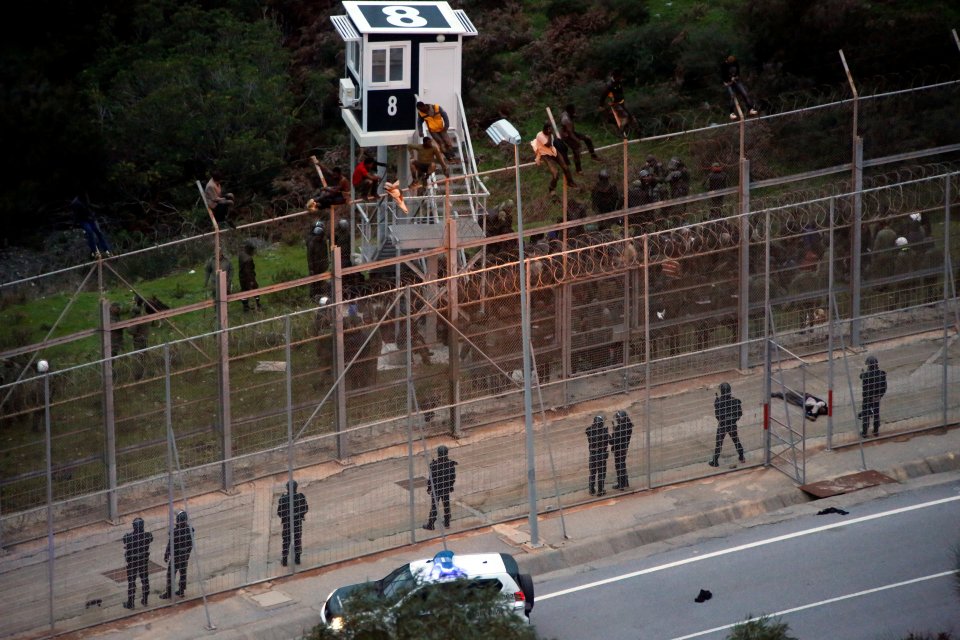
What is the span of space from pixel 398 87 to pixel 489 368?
5.22 meters

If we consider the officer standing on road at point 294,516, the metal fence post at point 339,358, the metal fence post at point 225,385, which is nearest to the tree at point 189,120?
the metal fence post at point 339,358

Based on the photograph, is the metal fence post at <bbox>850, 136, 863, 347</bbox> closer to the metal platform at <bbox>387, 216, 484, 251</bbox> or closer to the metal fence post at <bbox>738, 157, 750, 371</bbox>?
the metal fence post at <bbox>738, 157, 750, 371</bbox>

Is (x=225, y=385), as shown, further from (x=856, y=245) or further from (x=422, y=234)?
(x=856, y=245)

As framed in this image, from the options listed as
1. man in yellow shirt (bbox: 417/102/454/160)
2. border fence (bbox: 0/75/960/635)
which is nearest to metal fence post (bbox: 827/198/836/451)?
border fence (bbox: 0/75/960/635)

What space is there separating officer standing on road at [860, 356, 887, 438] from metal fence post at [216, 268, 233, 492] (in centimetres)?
947

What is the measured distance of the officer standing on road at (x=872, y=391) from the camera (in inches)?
925

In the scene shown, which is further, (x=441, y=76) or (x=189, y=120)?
(x=189, y=120)

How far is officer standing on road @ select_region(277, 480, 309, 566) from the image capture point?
67.7 ft

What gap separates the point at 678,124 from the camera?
38031 millimetres

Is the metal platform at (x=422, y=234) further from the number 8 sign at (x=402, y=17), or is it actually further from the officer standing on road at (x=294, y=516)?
the officer standing on road at (x=294, y=516)

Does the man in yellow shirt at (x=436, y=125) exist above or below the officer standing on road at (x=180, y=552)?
above

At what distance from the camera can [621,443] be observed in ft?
73.6

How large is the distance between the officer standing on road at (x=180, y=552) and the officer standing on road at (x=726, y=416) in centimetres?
779

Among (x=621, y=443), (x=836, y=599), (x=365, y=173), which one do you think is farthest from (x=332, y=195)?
(x=836, y=599)
